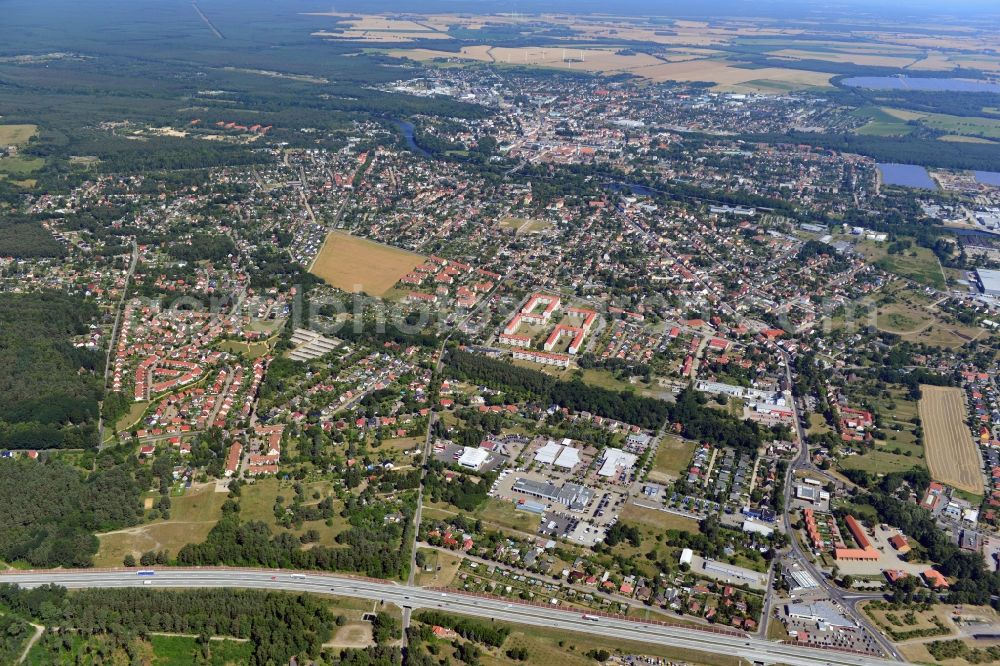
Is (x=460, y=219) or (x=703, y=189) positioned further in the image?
(x=703, y=189)

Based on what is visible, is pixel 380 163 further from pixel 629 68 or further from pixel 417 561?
pixel 629 68

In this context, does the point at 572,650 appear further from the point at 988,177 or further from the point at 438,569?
the point at 988,177

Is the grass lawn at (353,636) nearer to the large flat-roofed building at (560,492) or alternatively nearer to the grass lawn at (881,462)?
the large flat-roofed building at (560,492)

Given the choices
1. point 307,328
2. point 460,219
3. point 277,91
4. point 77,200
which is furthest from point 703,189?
point 277,91

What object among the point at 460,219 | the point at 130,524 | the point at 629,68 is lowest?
the point at 130,524

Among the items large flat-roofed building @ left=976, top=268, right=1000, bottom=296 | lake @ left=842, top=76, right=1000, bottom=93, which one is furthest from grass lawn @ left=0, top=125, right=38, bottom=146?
lake @ left=842, top=76, right=1000, bottom=93

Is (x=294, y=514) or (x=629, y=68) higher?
(x=629, y=68)

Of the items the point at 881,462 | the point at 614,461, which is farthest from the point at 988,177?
the point at 614,461

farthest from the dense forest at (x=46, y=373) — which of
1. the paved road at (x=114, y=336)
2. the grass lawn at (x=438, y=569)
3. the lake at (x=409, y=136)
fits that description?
the lake at (x=409, y=136)
